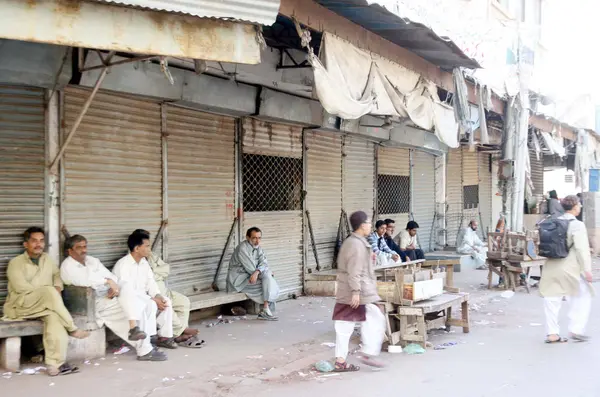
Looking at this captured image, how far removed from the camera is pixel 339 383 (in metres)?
5.80

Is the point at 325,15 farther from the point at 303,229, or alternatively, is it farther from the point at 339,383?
the point at 303,229

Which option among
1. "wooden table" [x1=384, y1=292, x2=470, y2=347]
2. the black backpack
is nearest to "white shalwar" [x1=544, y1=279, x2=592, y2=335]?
the black backpack

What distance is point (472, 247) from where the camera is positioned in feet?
52.4

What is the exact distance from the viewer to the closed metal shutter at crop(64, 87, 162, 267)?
709cm

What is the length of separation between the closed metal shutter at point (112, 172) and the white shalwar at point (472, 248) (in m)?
9.76

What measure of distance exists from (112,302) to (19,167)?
169 cm

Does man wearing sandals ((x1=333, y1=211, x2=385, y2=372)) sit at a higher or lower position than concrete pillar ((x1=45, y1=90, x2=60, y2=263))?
lower

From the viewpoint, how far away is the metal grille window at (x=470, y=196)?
61.5 ft

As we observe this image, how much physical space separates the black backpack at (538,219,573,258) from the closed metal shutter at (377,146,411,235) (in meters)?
6.35

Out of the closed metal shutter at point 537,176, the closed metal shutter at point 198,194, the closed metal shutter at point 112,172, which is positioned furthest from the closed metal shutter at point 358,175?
the closed metal shutter at point 537,176

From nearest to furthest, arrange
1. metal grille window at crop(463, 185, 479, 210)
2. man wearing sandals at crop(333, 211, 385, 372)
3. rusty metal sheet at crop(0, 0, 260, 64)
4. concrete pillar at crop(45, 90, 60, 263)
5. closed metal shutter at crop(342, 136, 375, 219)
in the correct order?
rusty metal sheet at crop(0, 0, 260, 64), man wearing sandals at crop(333, 211, 385, 372), concrete pillar at crop(45, 90, 60, 263), closed metal shutter at crop(342, 136, 375, 219), metal grille window at crop(463, 185, 479, 210)

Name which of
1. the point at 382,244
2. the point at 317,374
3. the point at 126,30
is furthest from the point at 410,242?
the point at 126,30

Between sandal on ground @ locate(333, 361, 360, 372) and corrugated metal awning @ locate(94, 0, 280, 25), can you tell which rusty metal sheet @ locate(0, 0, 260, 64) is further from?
sandal on ground @ locate(333, 361, 360, 372)

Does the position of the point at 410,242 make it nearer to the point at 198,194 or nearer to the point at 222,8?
the point at 198,194
